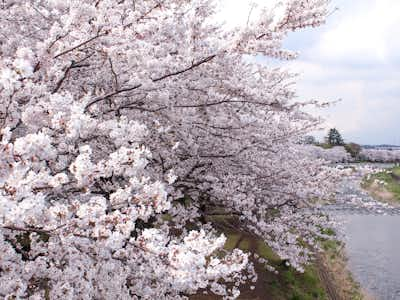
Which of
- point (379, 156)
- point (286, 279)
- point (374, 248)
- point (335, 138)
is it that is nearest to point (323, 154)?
point (374, 248)

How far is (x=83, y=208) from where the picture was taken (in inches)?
116

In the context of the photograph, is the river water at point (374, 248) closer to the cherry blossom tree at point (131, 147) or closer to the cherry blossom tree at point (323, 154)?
the cherry blossom tree at point (323, 154)

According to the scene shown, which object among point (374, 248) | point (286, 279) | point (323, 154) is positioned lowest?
point (374, 248)

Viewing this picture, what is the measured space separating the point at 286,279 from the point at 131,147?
A: 12.5 m

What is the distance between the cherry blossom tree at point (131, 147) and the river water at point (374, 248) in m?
2.23

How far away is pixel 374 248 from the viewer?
25672 mm

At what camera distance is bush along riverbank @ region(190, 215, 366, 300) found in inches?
534

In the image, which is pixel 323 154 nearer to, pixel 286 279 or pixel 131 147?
pixel 286 279

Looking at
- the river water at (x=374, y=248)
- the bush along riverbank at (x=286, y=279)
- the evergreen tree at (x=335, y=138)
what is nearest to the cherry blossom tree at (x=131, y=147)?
the river water at (x=374, y=248)

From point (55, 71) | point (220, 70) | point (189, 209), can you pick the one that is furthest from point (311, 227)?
point (55, 71)

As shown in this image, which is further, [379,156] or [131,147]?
[379,156]

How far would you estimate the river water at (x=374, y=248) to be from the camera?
1325 cm

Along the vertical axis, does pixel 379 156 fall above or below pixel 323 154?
below

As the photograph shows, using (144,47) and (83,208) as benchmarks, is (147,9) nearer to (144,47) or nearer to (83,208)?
(144,47)
